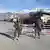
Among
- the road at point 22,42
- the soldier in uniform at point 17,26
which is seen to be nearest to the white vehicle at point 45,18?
the road at point 22,42

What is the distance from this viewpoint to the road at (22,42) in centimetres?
192

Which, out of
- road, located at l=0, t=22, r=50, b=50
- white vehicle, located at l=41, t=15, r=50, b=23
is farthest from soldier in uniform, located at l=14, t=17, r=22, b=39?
white vehicle, located at l=41, t=15, r=50, b=23

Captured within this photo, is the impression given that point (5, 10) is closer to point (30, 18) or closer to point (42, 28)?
point (30, 18)

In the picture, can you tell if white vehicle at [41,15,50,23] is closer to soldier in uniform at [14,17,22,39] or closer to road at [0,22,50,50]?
road at [0,22,50,50]

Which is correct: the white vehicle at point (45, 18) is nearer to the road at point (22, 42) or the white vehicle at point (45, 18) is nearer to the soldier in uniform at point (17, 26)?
the road at point (22, 42)

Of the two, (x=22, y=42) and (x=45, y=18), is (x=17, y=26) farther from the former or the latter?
(x=45, y=18)

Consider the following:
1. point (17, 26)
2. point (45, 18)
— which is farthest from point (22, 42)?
point (45, 18)

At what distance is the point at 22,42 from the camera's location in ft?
6.74

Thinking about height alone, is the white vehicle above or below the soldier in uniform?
above

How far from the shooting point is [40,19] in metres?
2.23

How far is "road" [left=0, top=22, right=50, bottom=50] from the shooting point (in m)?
1.92

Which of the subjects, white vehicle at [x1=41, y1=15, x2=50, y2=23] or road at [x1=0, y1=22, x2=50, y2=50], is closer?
road at [x1=0, y1=22, x2=50, y2=50]

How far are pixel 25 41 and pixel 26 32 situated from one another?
33 cm

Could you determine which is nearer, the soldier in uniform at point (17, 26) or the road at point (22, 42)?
the road at point (22, 42)
